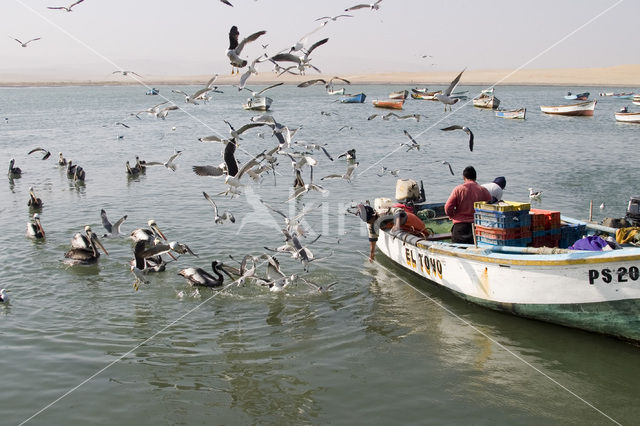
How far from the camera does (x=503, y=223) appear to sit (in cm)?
1041

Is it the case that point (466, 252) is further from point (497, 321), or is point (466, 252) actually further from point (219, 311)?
point (219, 311)

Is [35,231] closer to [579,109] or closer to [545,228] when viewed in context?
[545,228]

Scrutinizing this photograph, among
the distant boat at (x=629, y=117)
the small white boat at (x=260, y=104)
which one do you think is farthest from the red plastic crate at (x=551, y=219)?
the small white boat at (x=260, y=104)

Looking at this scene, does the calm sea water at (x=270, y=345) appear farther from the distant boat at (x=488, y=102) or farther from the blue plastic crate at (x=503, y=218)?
the distant boat at (x=488, y=102)

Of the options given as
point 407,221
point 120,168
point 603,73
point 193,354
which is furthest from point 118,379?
point 603,73

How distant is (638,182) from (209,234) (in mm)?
16902

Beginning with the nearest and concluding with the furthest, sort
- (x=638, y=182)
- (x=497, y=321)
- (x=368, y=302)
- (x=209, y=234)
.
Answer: (x=497, y=321), (x=368, y=302), (x=209, y=234), (x=638, y=182)

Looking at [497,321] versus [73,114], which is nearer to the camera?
[497,321]

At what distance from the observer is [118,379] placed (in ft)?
28.2

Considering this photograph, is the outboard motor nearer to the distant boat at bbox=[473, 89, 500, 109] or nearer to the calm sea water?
the calm sea water

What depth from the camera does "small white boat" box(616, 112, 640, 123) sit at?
47.0 m

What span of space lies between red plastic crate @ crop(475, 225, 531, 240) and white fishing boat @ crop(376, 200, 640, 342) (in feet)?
0.77

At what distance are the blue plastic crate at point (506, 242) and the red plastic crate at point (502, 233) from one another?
45 mm

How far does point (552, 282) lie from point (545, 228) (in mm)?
1880
